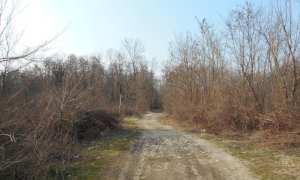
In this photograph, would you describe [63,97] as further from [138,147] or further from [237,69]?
[237,69]

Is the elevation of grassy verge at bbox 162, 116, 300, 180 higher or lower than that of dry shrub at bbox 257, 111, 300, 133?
lower

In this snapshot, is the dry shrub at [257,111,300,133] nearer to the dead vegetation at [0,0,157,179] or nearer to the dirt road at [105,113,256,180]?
the dirt road at [105,113,256,180]

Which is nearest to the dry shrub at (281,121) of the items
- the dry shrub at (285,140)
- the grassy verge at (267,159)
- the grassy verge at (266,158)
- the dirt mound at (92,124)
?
the dry shrub at (285,140)

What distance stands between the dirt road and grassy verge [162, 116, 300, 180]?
16.7 inches

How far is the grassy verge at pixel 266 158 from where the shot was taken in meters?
11.2

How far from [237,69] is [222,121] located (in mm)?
3452

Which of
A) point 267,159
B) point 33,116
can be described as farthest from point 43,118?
point 267,159

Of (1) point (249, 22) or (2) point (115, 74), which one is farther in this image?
(2) point (115, 74)

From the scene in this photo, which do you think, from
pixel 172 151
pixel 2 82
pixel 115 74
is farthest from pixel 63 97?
pixel 115 74

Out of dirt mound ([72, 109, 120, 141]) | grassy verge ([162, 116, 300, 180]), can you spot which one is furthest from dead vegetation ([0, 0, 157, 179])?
grassy verge ([162, 116, 300, 180])

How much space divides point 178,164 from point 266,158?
3200 mm

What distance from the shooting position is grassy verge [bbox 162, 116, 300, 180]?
1119 centimetres

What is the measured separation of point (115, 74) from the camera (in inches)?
3179

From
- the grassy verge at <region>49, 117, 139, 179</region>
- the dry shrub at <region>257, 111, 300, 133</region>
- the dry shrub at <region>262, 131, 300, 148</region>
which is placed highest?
the dry shrub at <region>257, 111, 300, 133</region>
